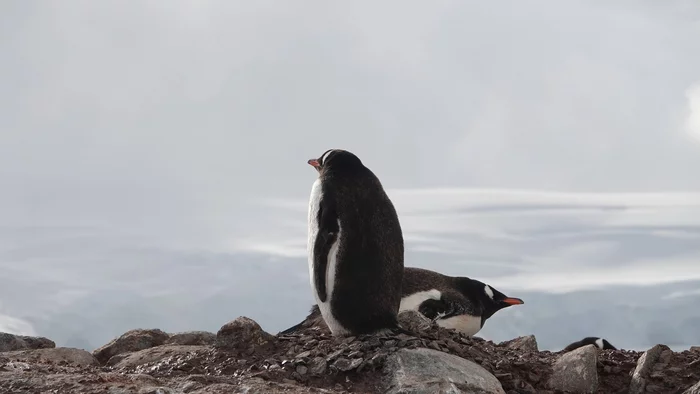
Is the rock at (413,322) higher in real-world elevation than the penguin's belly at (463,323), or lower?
lower

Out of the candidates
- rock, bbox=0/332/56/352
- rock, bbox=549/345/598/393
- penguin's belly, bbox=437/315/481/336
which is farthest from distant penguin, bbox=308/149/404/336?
rock, bbox=0/332/56/352

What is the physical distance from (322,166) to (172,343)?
276cm

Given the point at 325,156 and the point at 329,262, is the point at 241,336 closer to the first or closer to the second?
the point at 329,262

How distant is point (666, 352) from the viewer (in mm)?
8961

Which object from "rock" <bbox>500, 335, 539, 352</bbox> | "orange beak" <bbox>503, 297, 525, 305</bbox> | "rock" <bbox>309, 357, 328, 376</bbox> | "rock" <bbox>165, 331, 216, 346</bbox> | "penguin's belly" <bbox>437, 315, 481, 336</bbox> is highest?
"orange beak" <bbox>503, 297, 525, 305</bbox>

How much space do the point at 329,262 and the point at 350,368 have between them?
1260mm

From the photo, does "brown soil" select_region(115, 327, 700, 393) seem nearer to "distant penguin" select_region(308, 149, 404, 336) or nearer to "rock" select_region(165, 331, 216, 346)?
"distant penguin" select_region(308, 149, 404, 336)

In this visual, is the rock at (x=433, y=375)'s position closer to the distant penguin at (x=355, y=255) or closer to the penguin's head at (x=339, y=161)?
the distant penguin at (x=355, y=255)

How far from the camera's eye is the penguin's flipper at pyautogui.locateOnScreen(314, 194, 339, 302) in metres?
8.09

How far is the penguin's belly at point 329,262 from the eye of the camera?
26.5 feet

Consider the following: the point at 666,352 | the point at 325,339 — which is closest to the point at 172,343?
the point at 325,339

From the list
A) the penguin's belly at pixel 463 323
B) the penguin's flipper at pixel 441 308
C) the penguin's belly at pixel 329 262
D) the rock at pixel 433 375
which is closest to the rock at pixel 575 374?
the rock at pixel 433 375

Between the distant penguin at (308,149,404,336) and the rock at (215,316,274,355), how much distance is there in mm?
672

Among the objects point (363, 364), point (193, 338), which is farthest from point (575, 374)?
point (193, 338)
